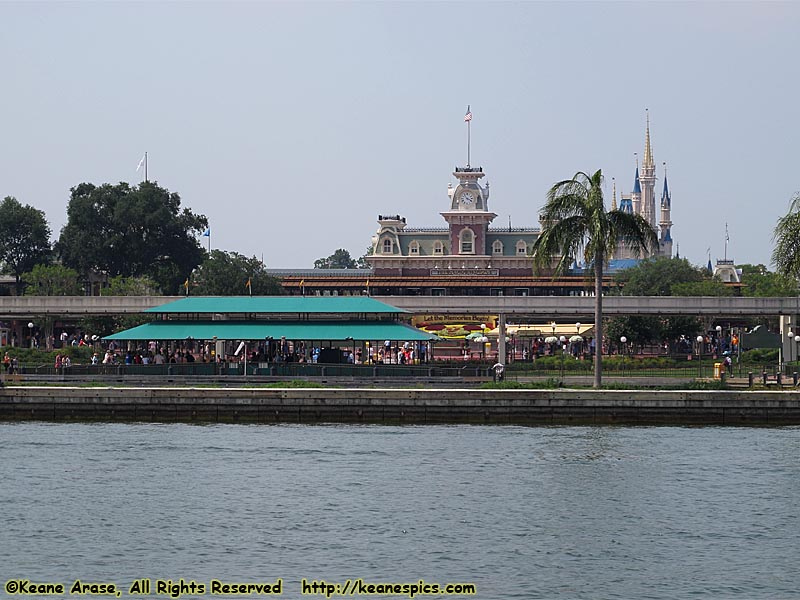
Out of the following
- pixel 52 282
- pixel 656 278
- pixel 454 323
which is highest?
pixel 656 278

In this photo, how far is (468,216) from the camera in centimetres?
16338

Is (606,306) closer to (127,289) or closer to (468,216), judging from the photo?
(127,289)

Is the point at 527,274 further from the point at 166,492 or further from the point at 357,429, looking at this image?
the point at 166,492

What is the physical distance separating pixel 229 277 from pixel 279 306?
1948 inches

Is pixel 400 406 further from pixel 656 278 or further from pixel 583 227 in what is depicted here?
pixel 656 278

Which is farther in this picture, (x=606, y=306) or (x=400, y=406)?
(x=606, y=306)

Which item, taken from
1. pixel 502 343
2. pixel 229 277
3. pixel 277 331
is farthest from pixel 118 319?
pixel 502 343

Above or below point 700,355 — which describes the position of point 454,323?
above

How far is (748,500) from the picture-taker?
4081 centimetres

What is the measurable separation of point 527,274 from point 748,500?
392 ft

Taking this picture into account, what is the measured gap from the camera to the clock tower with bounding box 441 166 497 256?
164 meters

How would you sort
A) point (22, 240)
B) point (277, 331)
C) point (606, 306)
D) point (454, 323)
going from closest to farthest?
1. point (277, 331)
2. point (606, 306)
3. point (454, 323)
4. point (22, 240)

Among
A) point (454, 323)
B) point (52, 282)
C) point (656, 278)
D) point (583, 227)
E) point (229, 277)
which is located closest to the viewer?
point (583, 227)

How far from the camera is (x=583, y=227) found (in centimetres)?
6328
